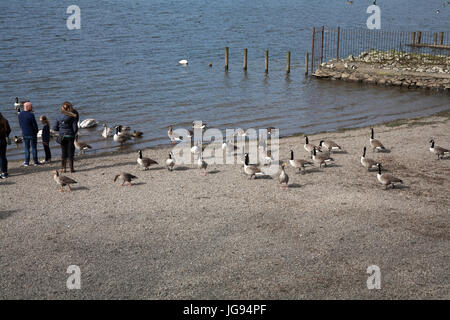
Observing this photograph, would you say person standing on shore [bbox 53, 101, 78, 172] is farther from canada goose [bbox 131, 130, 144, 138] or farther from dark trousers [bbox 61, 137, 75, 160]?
canada goose [bbox 131, 130, 144, 138]

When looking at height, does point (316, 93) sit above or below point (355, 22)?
below

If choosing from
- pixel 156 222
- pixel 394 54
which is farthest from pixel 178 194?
pixel 394 54

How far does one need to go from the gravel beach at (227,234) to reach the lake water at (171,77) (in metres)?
9.36

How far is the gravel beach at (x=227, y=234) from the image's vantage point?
11.2 m

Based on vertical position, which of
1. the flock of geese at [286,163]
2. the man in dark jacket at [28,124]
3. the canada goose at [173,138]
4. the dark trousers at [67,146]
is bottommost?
the canada goose at [173,138]

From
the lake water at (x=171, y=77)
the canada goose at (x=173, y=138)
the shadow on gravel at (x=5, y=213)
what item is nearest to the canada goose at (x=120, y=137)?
the lake water at (x=171, y=77)

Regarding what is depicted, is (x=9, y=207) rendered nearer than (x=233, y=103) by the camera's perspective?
Yes

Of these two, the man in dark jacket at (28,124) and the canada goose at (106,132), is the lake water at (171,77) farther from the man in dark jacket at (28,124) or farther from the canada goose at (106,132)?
the man in dark jacket at (28,124)

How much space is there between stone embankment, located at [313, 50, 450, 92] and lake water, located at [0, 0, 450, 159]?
4.14 feet

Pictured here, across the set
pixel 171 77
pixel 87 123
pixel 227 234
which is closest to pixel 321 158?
pixel 227 234
